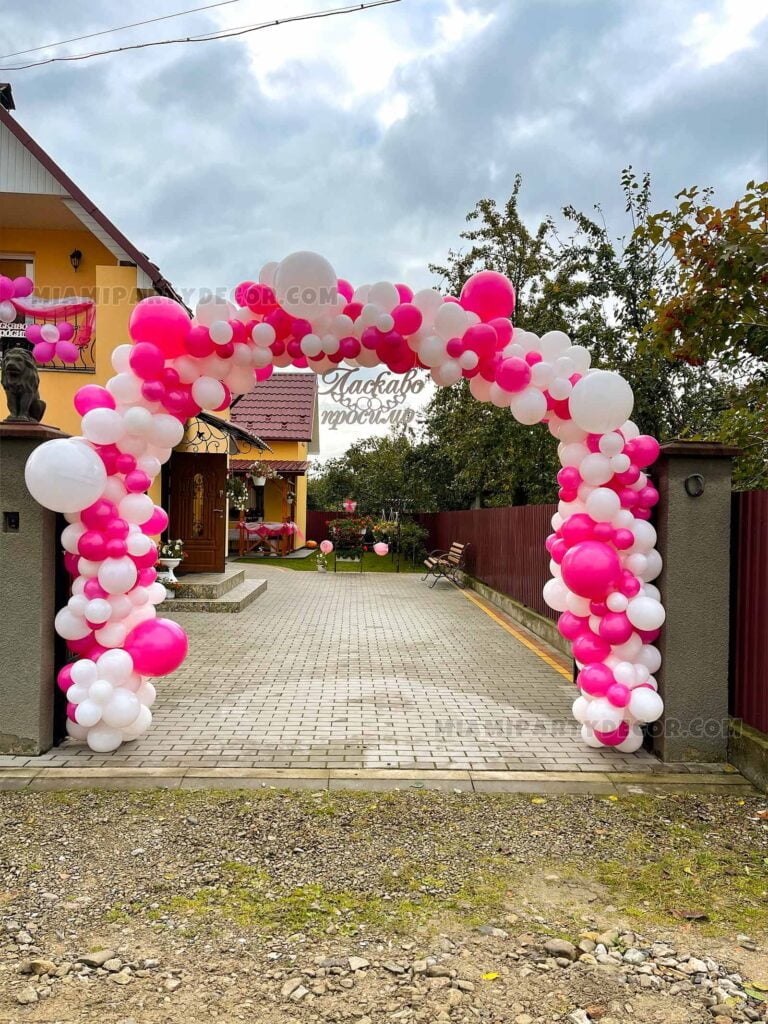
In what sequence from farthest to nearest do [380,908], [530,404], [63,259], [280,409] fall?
[280,409] < [63,259] < [530,404] < [380,908]

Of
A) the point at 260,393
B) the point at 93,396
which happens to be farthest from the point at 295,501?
the point at 93,396

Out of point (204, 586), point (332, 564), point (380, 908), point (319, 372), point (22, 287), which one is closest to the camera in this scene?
point (380, 908)

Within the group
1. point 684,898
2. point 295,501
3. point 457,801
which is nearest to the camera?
point 684,898

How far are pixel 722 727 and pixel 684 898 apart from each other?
205 centimetres

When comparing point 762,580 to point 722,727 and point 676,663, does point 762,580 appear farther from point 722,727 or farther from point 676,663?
point 722,727

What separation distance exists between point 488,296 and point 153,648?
3556 millimetres

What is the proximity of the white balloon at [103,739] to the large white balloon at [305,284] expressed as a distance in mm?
3277

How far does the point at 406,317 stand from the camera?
4.96 m

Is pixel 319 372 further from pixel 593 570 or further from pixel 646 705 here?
A: pixel 646 705

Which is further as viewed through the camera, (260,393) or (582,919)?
(260,393)

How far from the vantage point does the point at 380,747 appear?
5.28 m

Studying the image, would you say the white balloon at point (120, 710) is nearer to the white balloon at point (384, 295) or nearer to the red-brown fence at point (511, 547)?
the white balloon at point (384, 295)

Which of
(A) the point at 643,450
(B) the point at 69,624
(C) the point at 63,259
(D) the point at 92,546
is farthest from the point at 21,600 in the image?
(C) the point at 63,259

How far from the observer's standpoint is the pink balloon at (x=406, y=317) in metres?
4.96
